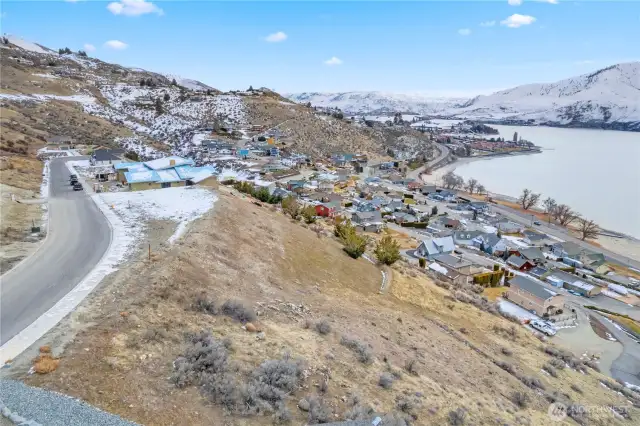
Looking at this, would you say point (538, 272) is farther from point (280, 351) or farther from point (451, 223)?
point (280, 351)

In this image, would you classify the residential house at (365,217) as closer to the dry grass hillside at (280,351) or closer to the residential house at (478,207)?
the residential house at (478,207)

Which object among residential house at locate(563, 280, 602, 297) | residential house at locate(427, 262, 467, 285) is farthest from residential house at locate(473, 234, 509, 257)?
residential house at locate(427, 262, 467, 285)

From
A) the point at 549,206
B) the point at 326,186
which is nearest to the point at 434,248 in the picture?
the point at 326,186

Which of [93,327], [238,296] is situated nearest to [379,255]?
[238,296]

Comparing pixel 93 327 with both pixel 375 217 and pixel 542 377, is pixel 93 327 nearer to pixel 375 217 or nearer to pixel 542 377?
pixel 542 377

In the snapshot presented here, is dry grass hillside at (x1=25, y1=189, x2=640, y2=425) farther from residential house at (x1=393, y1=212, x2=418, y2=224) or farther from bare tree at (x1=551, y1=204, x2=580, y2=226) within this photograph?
bare tree at (x1=551, y1=204, x2=580, y2=226)

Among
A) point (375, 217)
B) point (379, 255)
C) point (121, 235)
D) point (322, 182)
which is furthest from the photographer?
point (322, 182)
